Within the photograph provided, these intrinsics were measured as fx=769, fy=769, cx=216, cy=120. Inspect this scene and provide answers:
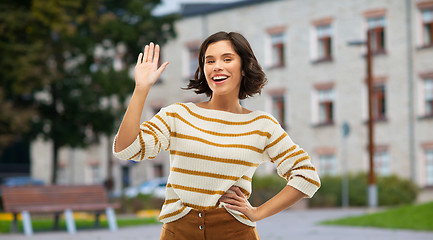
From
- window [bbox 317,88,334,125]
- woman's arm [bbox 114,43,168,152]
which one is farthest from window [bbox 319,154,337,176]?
woman's arm [bbox 114,43,168,152]

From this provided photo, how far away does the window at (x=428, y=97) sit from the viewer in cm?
3481

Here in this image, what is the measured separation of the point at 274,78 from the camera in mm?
41031

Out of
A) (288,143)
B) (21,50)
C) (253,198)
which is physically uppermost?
(21,50)

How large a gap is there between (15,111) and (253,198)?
34.0ft

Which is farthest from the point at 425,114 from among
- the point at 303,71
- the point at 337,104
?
the point at 303,71

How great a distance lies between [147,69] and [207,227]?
2.61 ft

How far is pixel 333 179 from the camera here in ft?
111

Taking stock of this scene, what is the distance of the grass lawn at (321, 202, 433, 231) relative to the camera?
16339 millimetres

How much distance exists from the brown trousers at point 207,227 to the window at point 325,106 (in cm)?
3488

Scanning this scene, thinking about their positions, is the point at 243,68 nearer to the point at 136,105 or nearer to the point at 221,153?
the point at 221,153

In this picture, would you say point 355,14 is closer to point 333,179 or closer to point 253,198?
point 333,179

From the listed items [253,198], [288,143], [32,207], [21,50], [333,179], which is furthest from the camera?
[333,179]

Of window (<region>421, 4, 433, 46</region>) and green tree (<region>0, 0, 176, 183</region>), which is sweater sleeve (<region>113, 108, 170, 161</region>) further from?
window (<region>421, 4, 433, 46</region>)

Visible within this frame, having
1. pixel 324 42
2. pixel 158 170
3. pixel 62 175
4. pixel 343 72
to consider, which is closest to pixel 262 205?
pixel 343 72
